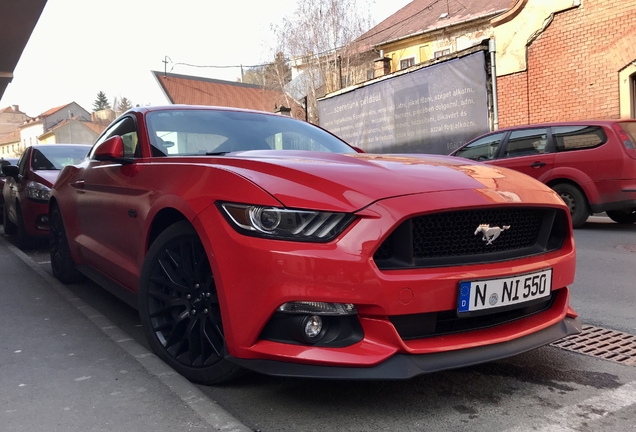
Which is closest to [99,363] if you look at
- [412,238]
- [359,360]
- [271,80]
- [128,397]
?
[128,397]

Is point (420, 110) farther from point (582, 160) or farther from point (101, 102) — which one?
point (101, 102)

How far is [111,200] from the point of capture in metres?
3.95

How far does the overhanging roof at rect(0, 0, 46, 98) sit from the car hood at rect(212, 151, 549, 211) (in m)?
9.50

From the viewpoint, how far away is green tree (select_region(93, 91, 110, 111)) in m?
124

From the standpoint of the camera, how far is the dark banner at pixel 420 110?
14.2 meters

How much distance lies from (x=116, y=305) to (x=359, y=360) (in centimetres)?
291

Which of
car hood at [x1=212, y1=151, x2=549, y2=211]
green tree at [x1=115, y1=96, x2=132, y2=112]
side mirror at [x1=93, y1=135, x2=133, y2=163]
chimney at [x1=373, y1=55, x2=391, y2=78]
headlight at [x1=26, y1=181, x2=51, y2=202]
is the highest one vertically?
green tree at [x1=115, y1=96, x2=132, y2=112]

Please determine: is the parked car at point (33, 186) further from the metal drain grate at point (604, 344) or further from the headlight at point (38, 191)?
the metal drain grate at point (604, 344)

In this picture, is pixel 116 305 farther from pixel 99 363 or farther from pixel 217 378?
pixel 217 378

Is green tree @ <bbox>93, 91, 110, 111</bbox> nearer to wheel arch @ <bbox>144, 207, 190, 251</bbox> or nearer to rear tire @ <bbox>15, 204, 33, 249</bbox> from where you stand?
rear tire @ <bbox>15, 204, 33, 249</bbox>

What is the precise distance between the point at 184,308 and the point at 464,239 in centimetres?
138

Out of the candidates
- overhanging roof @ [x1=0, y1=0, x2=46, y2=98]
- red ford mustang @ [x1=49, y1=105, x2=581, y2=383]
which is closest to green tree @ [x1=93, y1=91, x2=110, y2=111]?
overhanging roof @ [x1=0, y1=0, x2=46, y2=98]

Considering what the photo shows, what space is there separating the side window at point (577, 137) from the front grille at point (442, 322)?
6.64 metres

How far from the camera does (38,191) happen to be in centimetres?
752
